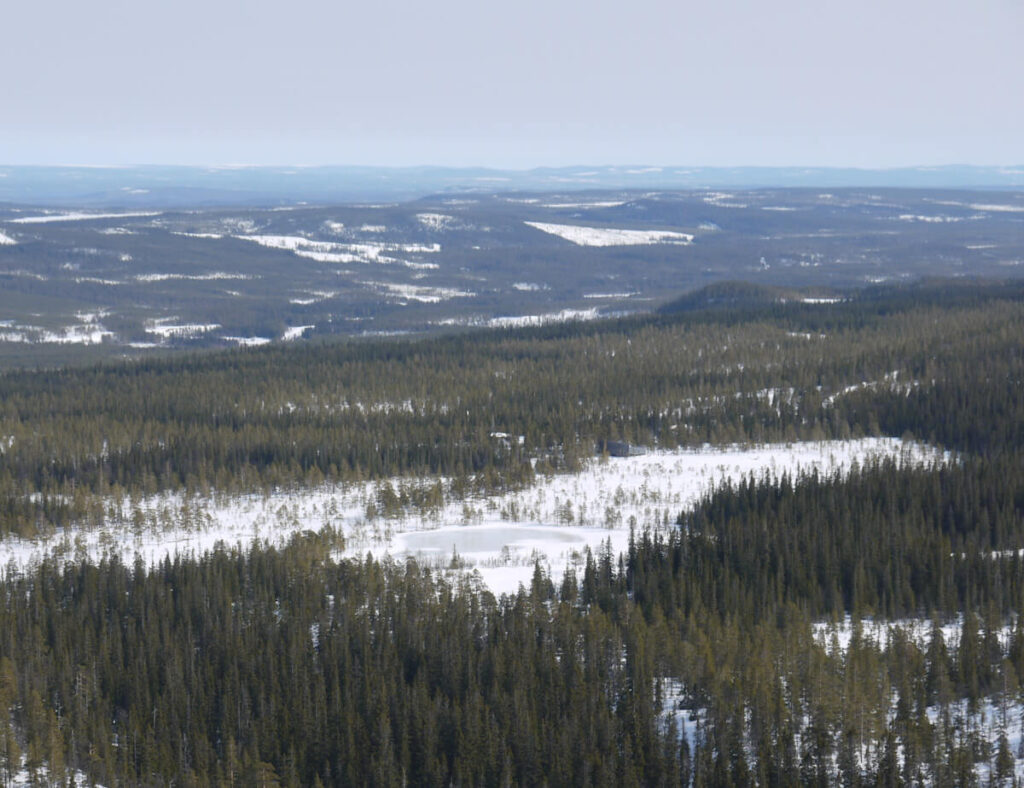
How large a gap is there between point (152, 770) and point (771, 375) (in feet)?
298

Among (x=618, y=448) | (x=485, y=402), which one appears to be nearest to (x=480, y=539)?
(x=618, y=448)

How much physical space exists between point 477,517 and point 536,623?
2965 cm

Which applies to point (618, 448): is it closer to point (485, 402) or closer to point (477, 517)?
point (485, 402)

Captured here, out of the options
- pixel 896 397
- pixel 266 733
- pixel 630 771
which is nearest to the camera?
pixel 630 771

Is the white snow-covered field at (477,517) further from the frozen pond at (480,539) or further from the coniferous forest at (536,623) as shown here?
the coniferous forest at (536,623)

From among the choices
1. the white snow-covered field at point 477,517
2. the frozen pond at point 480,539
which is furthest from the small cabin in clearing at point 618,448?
the frozen pond at point 480,539

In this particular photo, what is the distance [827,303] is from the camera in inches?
7274

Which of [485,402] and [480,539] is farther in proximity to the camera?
[485,402]

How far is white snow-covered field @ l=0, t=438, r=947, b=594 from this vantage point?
273ft

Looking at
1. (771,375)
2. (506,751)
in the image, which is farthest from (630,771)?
(771,375)

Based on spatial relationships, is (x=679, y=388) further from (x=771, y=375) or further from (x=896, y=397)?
(x=896, y=397)

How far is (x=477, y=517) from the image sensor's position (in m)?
92.6

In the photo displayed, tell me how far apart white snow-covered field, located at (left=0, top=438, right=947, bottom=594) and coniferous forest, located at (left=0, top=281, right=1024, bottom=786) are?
6.44ft

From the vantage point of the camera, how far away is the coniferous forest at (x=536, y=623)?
1996 inches
